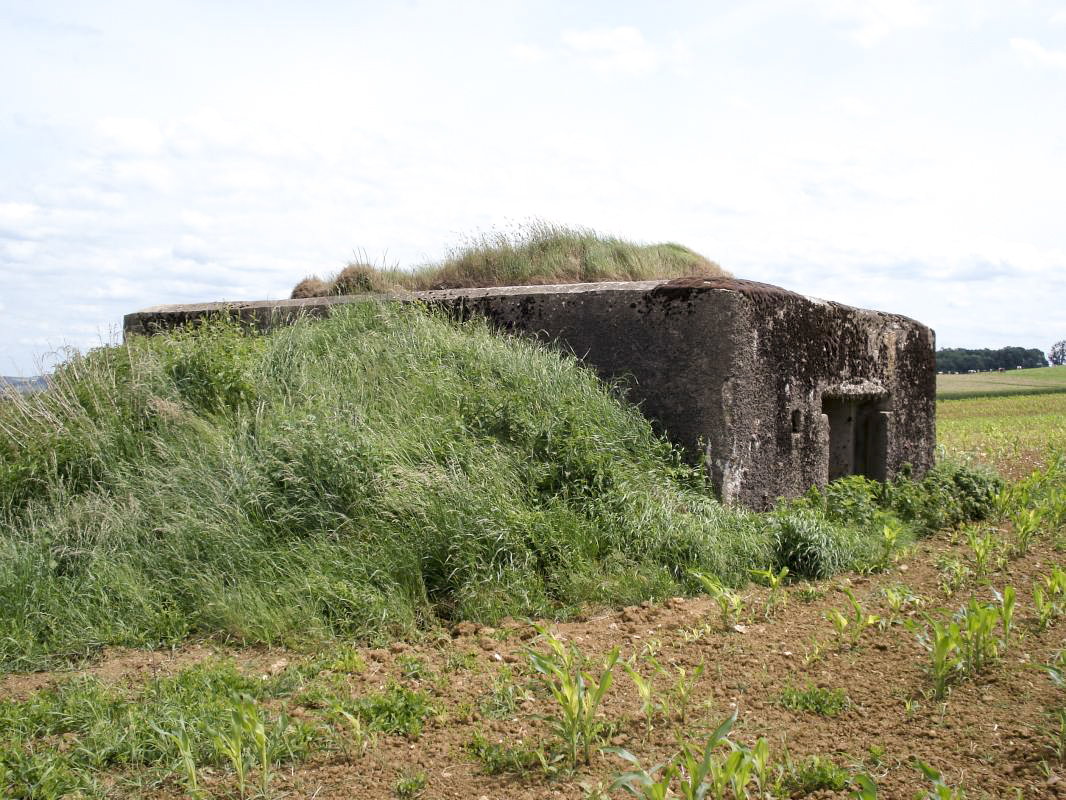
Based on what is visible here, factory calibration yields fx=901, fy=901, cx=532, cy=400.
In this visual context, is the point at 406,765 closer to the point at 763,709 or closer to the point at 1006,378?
the point at 763,709

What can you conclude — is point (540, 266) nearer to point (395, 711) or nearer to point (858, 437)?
point (858, 437)

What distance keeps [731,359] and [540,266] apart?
8.89 ft

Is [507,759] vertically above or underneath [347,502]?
underneath

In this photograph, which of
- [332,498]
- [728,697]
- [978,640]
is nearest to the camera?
[728,697]

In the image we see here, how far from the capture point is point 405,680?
354 centimetres

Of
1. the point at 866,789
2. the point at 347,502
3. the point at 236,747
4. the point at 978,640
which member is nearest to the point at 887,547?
the point at 978,640

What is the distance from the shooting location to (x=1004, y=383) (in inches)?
1378

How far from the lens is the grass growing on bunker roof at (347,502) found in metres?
4.25

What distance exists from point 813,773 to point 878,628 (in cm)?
151

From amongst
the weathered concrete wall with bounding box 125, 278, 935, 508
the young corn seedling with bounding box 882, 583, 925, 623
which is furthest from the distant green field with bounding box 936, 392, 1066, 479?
the young corn seedling with bounding box 882, 583, 925, 623

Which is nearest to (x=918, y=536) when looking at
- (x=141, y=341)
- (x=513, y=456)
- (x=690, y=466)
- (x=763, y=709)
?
(x=690, y=466)

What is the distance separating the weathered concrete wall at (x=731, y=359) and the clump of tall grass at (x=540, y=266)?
3.08ft

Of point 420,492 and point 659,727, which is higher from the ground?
point 420,492

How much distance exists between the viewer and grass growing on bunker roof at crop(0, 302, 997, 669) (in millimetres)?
4254
